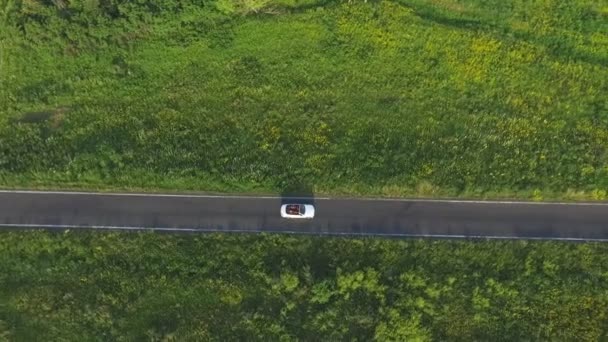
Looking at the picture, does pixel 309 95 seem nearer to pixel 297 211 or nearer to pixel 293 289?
pixel 297 211

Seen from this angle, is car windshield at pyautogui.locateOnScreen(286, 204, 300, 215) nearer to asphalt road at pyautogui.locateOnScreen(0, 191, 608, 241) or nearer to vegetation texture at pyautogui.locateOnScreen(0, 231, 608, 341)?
asphalt road at pyautogui.locateOnScreen(0, 191, 608, 241)

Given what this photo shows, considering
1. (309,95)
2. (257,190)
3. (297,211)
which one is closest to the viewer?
(297,211)

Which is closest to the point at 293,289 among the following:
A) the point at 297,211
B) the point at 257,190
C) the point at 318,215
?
the point at 297,211

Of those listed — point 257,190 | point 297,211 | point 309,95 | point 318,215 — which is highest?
point 309,95

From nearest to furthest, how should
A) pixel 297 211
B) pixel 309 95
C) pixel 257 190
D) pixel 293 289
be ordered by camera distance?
pixel 293 289 < pixel 297 211 < pixel 257 190 < pixel 309 95

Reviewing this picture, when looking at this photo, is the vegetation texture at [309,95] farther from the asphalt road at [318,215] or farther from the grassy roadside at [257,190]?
the asphalt road at [318,215]

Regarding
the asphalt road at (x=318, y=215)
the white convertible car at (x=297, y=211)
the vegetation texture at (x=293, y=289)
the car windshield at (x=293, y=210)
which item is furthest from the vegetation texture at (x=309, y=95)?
the vegetation texture at (x=293, y=289)
